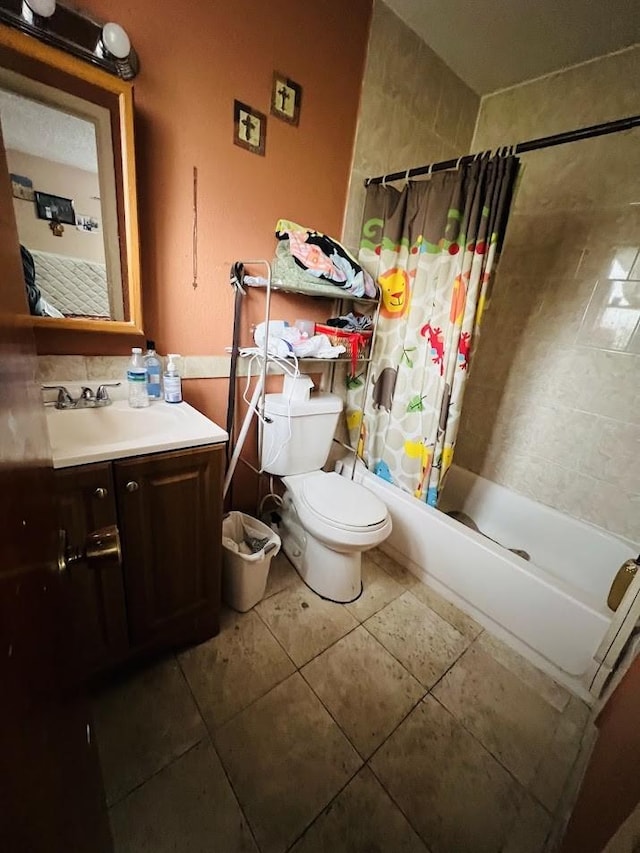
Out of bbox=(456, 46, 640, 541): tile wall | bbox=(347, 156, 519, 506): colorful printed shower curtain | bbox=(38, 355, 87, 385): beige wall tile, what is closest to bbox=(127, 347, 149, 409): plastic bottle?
bbox=(38, 355, 87, 385): beige wall tile

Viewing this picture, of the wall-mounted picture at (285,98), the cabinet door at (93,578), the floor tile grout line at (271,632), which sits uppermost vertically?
the wall-mounted picture at (285,98)

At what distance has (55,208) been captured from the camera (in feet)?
3.40

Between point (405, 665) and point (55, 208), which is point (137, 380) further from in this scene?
point (405, 665)

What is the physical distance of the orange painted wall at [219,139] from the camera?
111 centimetres

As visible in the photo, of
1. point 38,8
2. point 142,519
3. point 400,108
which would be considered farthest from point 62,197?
point 400,108

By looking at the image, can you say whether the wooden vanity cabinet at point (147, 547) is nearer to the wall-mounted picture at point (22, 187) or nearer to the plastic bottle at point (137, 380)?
the plastic bottle at point (137, 380)

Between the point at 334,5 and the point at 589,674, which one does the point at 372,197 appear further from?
the point at 589,674

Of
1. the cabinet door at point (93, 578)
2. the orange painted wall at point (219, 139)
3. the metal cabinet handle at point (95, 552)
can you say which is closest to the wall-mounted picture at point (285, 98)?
the orange painted wall at point (219, 139)

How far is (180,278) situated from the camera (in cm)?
132

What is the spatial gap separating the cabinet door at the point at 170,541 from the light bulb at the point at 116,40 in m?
1.17

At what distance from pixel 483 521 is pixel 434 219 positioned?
1.66m

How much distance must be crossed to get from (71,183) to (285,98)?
909mm

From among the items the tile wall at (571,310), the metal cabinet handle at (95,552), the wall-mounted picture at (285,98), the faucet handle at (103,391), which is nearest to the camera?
the metal cabinet handle at (95,552)

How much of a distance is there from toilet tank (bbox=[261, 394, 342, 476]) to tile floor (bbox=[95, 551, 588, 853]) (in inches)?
25.4
